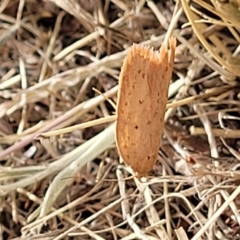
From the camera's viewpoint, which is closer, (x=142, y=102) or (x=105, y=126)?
(x=142, y=102)

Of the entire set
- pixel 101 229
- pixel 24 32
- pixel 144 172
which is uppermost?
pixel 24 32

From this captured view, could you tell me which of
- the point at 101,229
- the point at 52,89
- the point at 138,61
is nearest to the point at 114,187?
the point at 101,229

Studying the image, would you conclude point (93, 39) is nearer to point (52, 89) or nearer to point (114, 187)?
point (52, 89)

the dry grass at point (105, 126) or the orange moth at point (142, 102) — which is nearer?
the orange moth at point (142, 102)

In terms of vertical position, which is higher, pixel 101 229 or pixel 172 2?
pixel 172 2

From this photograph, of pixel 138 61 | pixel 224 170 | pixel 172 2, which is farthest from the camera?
pixel 172 2

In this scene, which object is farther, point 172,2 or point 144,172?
point 172,2
